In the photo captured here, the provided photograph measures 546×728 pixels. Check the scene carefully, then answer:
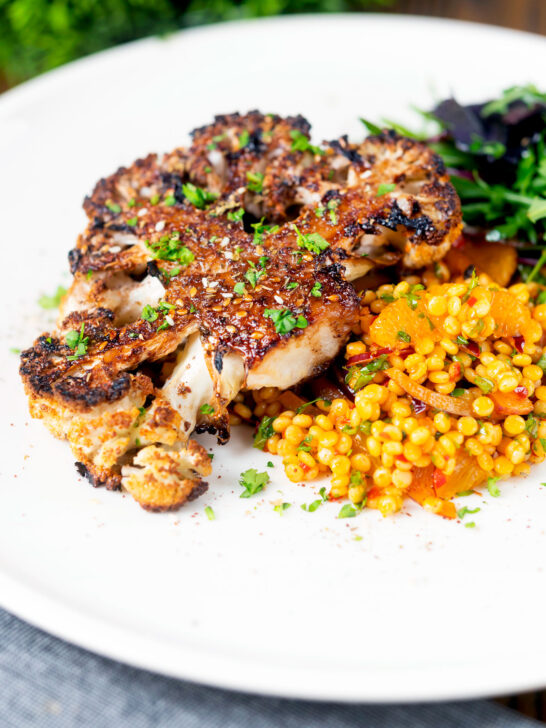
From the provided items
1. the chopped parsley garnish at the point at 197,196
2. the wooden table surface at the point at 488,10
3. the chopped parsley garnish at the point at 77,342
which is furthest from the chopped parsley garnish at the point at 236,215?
the wooden table surface at the point at 488,10

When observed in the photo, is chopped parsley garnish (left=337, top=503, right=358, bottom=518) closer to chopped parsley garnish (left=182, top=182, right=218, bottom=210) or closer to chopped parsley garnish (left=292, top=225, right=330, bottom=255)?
chopped parsley garnish (left=292, top=225, right=330, bottom=255)

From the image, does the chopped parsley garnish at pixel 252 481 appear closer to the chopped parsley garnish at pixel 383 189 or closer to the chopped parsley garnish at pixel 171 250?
the chopped parsley garnish at pixel 171 250

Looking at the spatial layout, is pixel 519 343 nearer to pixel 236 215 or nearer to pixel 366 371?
pixel 366 371

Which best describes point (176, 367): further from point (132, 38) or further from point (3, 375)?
point (132, 38)

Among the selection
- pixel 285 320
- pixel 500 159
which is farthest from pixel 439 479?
pixel 500 159

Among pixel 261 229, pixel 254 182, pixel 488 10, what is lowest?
pixel 488 10
